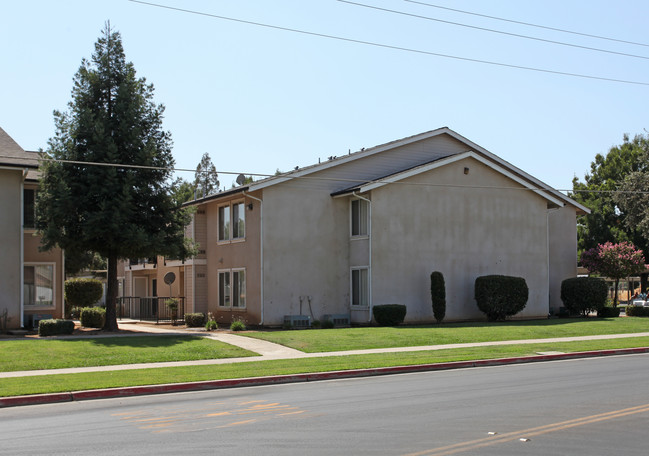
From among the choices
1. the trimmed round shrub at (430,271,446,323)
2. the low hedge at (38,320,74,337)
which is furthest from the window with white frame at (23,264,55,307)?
the trimmed round shrub at (430,271,446,323)

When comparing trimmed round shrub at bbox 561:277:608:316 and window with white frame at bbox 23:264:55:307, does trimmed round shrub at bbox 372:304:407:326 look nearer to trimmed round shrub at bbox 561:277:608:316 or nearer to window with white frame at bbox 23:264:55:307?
trimmed round shrub at bbox 561:277:608:316

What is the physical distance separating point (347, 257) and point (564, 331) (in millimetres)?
9226

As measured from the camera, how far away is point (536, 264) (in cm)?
3306

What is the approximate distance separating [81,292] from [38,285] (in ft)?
20.5

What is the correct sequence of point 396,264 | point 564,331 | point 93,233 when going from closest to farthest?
1. point 93,233
2. point 564,331
3. point 396,264

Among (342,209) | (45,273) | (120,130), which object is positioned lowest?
(45,273)

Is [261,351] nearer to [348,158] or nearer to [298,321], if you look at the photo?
[298,321]

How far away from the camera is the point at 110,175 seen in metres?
23.8

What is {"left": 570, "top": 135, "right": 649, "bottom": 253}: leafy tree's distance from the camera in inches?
2896

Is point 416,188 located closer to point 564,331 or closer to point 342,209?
point 342,209

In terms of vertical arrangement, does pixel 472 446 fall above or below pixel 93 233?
below

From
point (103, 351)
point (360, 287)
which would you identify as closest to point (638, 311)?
point (360, 287)

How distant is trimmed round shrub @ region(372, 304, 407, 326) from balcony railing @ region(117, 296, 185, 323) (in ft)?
32.4

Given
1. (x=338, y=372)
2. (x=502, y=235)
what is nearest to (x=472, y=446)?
(x=338, y=372)
